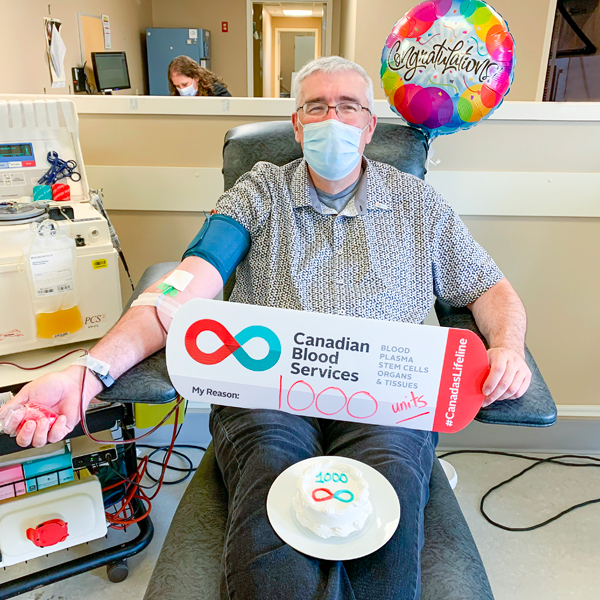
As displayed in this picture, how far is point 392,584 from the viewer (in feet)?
2.43

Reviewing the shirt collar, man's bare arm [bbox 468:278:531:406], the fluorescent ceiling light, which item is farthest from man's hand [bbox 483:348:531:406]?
the fluorescent ceiling light

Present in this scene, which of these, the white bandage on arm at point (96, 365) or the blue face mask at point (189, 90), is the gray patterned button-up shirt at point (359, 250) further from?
the blue face mask at point (189, 90)

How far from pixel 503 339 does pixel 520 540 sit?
80 centimetres

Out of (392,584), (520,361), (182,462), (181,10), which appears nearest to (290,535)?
(392,584)

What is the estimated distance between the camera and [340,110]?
115cm

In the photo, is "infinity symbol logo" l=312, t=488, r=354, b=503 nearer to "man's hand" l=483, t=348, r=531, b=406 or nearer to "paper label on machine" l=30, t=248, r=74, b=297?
"man's hand" l=483, t=348, r=531, b=406

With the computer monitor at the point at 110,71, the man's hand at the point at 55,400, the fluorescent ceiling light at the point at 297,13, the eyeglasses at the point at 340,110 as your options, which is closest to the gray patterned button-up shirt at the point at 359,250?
the eyeglasses at the point at 340,110

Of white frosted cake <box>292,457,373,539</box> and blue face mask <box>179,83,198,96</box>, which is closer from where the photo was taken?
white frosted cake <box>292,457,373,539</box>

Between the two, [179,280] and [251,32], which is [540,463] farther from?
[251,32]

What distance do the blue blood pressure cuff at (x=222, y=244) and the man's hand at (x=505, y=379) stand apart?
570 mm

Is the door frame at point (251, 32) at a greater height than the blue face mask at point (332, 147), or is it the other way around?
the door frame at point (251, 32)

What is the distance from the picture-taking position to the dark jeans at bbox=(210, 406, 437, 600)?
73 centimetres

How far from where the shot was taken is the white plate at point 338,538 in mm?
750

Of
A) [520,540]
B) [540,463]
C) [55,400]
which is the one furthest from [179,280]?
[540,463]
